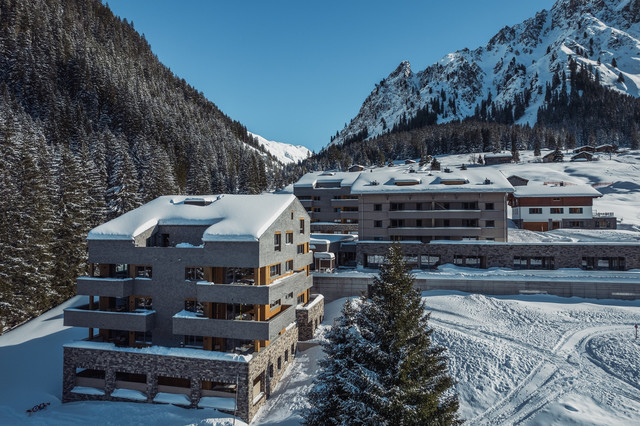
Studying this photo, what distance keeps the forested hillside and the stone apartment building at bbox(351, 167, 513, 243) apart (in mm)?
35034

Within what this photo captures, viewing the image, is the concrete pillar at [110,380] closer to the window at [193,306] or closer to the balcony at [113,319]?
the balcony at [113,319]

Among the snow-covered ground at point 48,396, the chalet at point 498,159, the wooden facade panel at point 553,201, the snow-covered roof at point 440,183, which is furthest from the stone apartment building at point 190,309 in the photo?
the chalet at point 498,159

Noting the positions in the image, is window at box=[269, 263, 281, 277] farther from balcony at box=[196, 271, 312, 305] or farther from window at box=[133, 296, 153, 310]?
window at box=[133, 296, 153, 310]

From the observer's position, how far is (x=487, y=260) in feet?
137

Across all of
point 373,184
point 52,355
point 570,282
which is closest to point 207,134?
point 373,184

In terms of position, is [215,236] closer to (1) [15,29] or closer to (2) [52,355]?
(2) [52,355]

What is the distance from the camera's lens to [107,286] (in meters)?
23.8

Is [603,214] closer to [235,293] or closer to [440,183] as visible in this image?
[440,183]

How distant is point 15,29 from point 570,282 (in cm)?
17991

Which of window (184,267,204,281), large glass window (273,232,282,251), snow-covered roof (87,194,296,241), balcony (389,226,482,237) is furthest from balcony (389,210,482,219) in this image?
window (184,267,204,281)

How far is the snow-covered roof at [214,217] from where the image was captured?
2195 cm

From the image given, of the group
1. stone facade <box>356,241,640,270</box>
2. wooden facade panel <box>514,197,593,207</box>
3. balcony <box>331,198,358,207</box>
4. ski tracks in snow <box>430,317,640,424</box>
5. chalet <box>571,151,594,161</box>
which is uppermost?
chalet <box>571,151,594,161</box>

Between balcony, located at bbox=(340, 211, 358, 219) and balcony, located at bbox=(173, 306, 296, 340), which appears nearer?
balcony, located at bbox=(173, 306, 296, 340)

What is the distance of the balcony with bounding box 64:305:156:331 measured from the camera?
23047 mm
